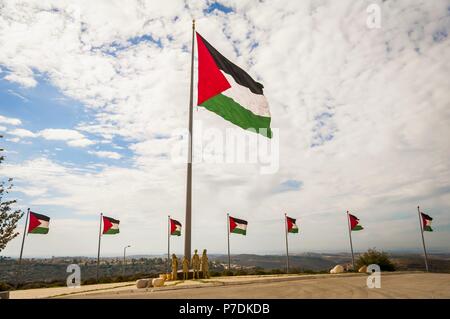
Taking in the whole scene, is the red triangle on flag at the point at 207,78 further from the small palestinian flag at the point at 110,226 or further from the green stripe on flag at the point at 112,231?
the green stripe on flag at the point at 112,231

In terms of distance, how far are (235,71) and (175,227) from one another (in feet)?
76.1

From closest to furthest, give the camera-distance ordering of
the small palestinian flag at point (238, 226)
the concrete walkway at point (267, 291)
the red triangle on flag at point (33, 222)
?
the concrete walkway at point (267, 291) < the red triangle on flag at point (33, 222) < the small palestinian flag at point (238, 226)

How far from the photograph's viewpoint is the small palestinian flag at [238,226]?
3506 cm

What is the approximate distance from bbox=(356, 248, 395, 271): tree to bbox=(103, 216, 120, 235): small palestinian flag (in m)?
25.6

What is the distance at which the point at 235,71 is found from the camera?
1869cm

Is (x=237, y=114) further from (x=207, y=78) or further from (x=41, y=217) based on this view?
(x=41, y=217)

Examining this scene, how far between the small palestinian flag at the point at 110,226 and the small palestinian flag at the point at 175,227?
5.94 m

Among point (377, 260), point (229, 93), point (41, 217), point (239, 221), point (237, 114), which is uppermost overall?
point (229, 93)

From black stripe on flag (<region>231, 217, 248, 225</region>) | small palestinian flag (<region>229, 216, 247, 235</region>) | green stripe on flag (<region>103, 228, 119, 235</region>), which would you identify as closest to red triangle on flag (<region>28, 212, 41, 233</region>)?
green stripe on flag (<region>103, 228, 119, 235</region>)

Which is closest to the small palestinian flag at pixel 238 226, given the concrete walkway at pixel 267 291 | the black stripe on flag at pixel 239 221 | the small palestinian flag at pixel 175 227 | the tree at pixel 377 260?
the black stripe on flag at pixel 239 221

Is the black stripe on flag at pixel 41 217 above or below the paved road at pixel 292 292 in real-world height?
above

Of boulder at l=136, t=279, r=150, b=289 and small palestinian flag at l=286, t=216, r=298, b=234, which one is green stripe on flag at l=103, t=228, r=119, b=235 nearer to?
small palestinian flag at l=286, t=216, r=298, b=234

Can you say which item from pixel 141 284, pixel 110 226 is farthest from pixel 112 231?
pixel 141 284
